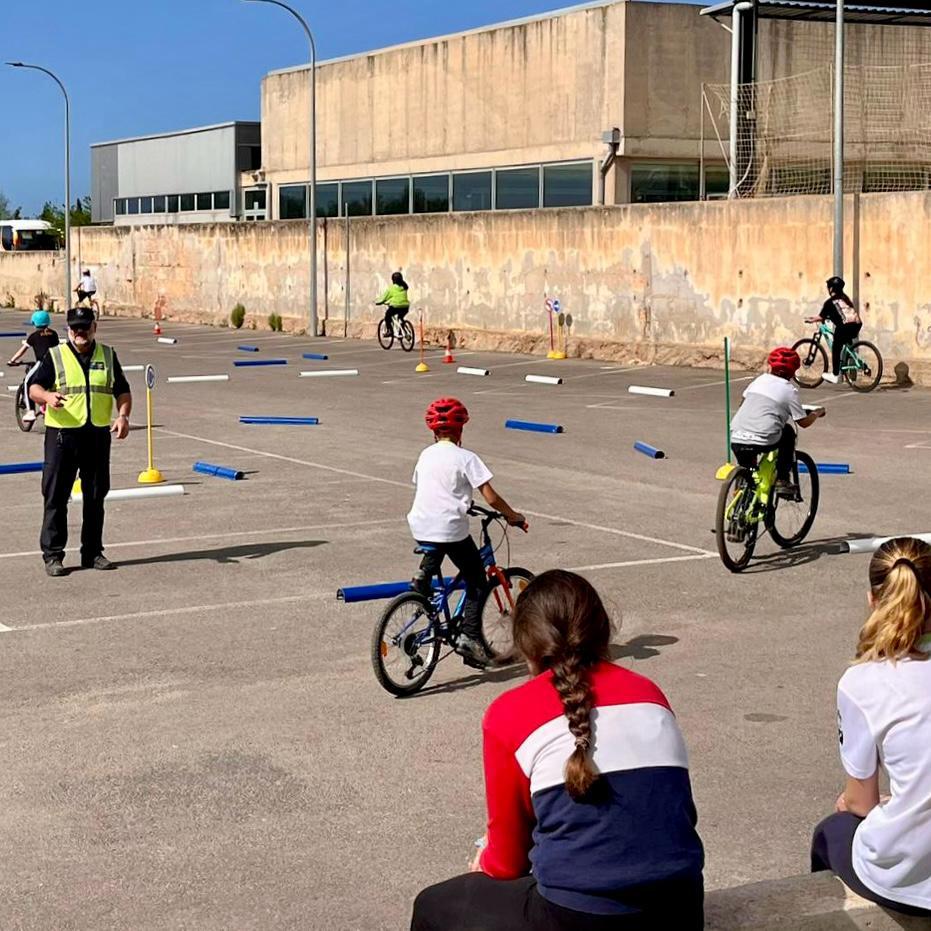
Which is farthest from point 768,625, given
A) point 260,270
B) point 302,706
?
point 260,270

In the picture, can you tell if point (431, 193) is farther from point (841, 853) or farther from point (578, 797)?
point (578, 797)

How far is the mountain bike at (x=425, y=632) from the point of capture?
852 centimetres

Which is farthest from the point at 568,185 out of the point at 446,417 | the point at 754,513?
the point at 446,417

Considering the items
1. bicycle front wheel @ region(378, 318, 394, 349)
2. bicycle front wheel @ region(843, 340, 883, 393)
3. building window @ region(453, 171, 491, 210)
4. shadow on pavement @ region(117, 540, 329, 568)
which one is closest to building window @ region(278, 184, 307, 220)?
building window @ region(453, 171, 491, 210)

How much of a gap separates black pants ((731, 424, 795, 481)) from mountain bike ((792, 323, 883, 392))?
1340cm

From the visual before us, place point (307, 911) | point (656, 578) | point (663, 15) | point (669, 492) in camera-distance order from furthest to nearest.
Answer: point (663, 15) → point (669, 492) → point (656, 578) → point (307, 911)

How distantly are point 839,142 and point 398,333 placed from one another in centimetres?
1377

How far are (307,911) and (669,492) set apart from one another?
410 inches

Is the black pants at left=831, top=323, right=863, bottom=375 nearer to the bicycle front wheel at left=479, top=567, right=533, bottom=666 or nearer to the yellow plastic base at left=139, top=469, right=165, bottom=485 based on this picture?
the yellow plastic base at left=139, top=469, right=165, bottom=485

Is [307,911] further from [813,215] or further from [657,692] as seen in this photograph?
[813,215]

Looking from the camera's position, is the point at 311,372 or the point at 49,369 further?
the point at 311,372

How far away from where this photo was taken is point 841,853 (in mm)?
4699

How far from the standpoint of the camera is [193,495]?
51.9 ft

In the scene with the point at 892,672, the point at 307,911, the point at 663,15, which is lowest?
the point at 307,911
